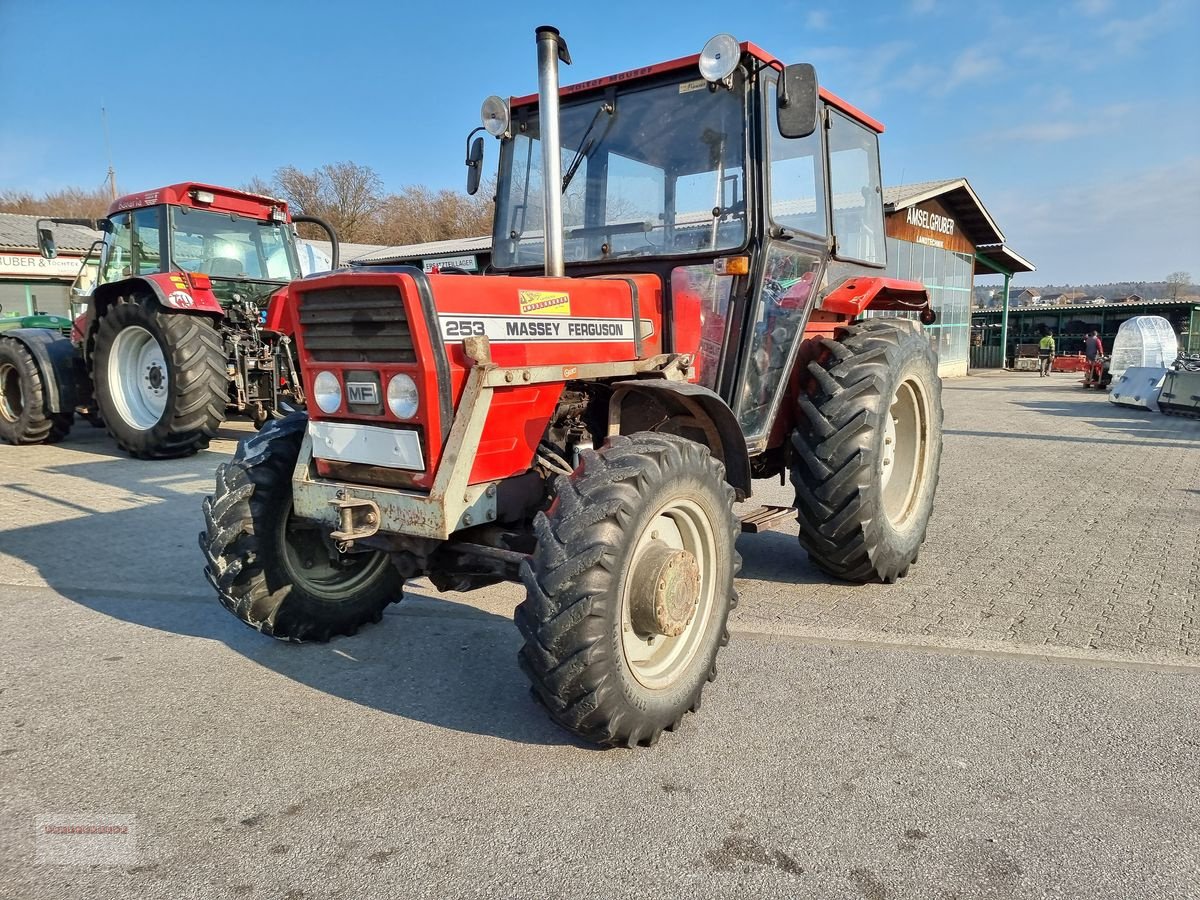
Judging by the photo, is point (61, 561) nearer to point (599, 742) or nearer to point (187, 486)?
point (187, 486)

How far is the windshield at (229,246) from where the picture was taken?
951 cm

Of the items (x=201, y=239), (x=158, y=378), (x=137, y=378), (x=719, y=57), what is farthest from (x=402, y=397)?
(x=201, y=239)

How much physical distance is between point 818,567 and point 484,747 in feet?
8.23

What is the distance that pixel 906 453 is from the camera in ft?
16.5

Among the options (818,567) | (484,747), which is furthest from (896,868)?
(818,567)

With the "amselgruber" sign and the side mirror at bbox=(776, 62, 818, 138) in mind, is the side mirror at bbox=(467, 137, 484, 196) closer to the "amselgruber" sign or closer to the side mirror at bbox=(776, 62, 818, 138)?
the side mirror at bbox=(776, 62, 818, 138)

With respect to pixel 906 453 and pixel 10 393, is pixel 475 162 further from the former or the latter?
pixel 10 393

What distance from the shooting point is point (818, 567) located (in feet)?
15.3

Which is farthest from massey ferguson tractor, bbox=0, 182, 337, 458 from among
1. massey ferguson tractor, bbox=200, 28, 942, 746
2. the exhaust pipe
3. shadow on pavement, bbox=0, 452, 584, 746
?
the exhaust pipe

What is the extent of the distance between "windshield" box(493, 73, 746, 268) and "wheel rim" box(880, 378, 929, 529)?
1.83 m

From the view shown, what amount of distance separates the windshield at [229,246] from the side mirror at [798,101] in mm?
8274

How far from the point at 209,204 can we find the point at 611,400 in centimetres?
830

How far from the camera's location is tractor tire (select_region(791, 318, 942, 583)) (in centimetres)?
399

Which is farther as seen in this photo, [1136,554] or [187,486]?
[187,486]
